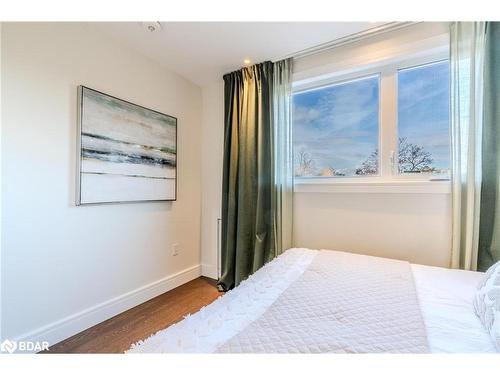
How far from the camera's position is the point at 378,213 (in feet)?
6.09

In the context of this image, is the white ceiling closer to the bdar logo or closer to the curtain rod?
the curtain rod

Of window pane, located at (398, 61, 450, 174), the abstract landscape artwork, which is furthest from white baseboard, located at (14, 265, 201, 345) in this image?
window pane, located at (398, 61, 450, 174)

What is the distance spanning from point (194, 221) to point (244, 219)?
2.41 feet

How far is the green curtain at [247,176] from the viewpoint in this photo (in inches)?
87.4

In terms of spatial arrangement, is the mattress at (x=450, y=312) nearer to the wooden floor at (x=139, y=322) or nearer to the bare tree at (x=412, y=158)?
the bare tree at (x=412, y=158)

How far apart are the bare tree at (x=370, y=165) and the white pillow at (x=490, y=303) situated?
3.51 ft

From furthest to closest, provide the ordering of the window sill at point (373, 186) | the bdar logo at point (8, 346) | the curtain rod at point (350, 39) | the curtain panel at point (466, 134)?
the curtain rod at point (350, 39) < the window sill at point (373, 186) < the curtain panel at point (466, 134) < the bdar logo at point (8, 346)

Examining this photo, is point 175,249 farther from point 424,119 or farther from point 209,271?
point 424,119

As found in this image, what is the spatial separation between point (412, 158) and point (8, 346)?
2.94m

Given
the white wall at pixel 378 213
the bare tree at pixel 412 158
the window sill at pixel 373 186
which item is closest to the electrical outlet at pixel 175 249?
the white wall at pixel 378 213

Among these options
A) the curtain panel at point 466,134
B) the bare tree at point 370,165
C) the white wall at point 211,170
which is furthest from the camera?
the white wall at point 211,170
